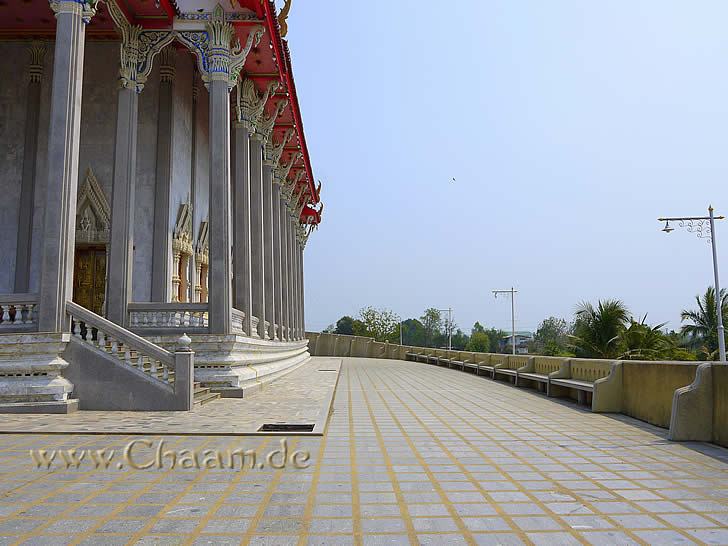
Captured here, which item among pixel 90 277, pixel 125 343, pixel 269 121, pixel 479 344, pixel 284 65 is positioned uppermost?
pixel 284 65

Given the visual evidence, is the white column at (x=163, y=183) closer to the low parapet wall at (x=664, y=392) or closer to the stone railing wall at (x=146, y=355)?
the stone railing wall at (x=146, y=355)

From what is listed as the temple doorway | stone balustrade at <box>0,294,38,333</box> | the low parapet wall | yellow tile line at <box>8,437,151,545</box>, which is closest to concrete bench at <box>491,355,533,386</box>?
the low parapet wall

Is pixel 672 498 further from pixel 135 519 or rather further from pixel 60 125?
pixel 60 125

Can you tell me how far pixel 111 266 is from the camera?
542 inches

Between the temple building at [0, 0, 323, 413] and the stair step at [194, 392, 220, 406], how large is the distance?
0.31 ft

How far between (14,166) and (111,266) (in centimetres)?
555

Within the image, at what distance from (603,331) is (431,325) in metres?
97.3

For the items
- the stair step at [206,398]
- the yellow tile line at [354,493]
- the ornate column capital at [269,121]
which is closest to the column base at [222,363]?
the stair step at [206,398]

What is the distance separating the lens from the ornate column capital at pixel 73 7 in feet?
38.0

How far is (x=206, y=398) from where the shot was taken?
12.0 meters

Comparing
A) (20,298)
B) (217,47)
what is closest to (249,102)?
(217,47)

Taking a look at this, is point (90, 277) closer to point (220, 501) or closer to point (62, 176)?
point (62, 176)

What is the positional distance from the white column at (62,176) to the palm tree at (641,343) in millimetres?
25797

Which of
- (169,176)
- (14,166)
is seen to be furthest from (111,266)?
(14,166)
